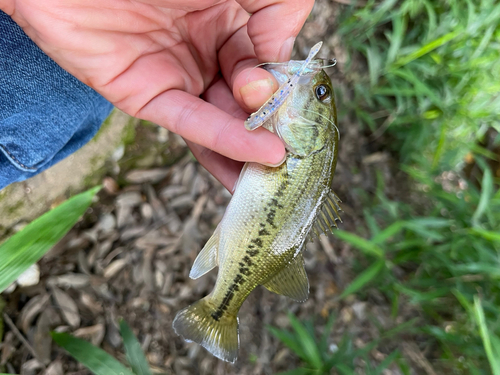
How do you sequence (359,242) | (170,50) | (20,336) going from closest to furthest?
1. (170,50)
2. (20,336)
3. (359,242)

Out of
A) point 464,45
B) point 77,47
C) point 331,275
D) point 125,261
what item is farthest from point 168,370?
point 464,45

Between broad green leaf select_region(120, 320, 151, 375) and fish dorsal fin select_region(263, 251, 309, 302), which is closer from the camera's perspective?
broad green leaf select_region(120, 320, 151, 375)

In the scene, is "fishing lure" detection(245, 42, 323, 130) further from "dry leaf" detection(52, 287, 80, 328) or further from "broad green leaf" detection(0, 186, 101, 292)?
"dry leaf" detection(52, 287, 80, 328)

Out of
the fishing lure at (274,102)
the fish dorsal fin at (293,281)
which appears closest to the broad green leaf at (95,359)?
the fish dorsal fin at (293,281)

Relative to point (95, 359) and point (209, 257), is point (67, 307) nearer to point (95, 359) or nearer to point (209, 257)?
point (95, 359)

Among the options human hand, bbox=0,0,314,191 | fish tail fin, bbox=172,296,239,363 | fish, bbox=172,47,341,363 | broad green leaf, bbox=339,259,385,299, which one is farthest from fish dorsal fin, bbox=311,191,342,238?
broad green leaf, bbox=339,259,385,299

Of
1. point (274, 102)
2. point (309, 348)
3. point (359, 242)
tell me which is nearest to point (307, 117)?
point (274, 102)
